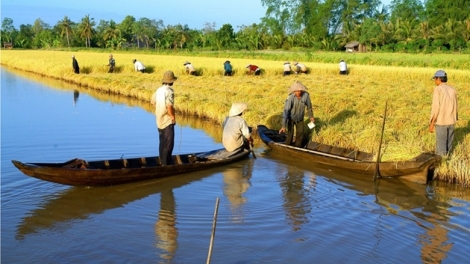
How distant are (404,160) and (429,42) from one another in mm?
41316

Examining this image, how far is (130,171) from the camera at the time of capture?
7391 mm

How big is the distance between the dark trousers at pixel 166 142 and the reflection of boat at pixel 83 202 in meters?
0.35

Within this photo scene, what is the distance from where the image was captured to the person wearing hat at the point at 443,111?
8.12 m

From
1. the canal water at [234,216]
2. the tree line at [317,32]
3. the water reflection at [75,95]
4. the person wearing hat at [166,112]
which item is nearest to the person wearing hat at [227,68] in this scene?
the water reflection at [75,95]

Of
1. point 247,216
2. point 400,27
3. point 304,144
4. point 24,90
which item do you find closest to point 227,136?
point 304,144

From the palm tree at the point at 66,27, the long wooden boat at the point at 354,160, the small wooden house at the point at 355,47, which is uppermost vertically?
the palm tree at the point at 66,27

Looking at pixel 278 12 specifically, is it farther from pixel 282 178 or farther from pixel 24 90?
pixel 282 178

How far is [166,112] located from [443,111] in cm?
461

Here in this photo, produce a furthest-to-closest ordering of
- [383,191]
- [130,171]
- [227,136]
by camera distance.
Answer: [227,136] < [383,191] < [130,171]

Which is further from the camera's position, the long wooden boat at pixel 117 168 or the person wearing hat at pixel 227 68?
the person wearing hat at pixel 227 68

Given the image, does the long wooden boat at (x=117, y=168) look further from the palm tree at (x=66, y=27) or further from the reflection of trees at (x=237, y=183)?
the palm tree at (x=66, y=27)

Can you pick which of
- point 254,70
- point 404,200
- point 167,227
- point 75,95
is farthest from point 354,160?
point 254,70

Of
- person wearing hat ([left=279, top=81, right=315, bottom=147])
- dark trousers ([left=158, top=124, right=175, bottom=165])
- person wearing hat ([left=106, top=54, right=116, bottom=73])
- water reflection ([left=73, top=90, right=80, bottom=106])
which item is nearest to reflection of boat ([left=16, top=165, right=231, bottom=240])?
dark trousers ([left=158, top=124, right=175, bottom=165])

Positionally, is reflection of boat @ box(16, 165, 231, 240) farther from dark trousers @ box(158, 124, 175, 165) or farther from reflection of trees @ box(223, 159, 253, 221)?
reflection of trees @ box(223, 159, 253, 221)
